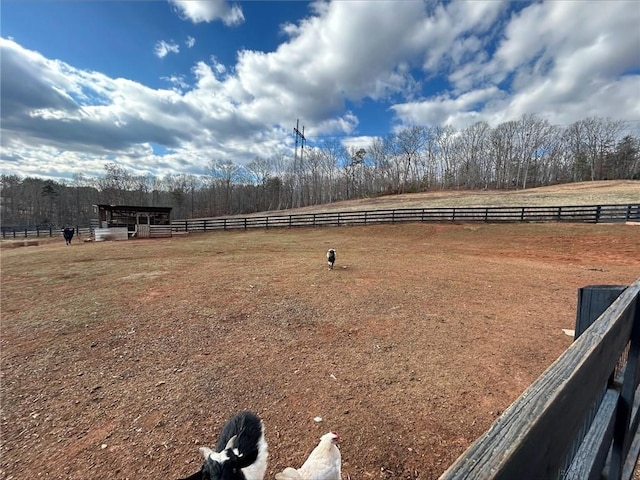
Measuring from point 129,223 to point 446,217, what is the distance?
2624 centimetres

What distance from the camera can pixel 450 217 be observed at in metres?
22.9

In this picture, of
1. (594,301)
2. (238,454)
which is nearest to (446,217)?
(594,301)

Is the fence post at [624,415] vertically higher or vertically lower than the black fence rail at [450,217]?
lower

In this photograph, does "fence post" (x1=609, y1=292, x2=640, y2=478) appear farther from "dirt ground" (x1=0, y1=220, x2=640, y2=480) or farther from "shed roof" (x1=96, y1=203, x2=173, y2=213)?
"shed roof" (x1=96, y1=203, x2=173, y2=213)

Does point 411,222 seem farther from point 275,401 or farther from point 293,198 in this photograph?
point 293,198

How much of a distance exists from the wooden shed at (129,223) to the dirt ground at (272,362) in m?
15.4

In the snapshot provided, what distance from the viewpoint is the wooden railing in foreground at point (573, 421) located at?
0.64 metres

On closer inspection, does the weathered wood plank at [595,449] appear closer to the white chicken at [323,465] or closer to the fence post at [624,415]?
the fence post at [624,415]

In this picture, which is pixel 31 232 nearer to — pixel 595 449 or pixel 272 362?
pixel 272 362

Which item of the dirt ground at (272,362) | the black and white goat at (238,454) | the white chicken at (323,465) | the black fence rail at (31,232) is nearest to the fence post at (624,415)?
the dirt ground at (272,362)

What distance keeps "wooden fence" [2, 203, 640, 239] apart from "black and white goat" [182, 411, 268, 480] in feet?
76.5

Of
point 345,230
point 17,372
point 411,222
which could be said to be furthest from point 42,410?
point 411,222

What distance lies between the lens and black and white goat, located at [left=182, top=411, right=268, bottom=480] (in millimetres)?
1389

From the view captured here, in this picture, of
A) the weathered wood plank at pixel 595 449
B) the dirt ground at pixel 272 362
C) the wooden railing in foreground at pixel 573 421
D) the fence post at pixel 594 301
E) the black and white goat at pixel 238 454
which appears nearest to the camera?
the wooden railing in foreground at pixel 573 421
